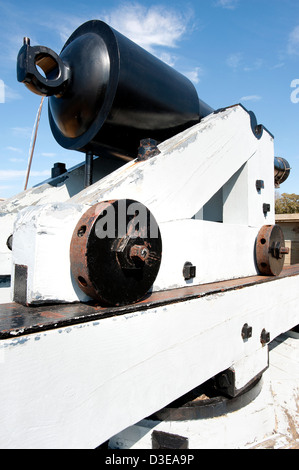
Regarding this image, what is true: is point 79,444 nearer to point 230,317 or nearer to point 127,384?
point 127,384

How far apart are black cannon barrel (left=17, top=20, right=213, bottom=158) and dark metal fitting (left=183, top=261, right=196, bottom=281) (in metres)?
0.89

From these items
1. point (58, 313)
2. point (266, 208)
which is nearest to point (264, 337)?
point (266, 208)

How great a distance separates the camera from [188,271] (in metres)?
1.57

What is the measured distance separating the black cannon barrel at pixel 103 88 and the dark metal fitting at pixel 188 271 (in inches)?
35.0

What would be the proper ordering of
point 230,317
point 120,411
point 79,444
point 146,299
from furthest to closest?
point 230,317, point 146,299, point 120,411, point 79,444

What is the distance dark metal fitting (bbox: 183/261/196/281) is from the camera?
1564 millimetres

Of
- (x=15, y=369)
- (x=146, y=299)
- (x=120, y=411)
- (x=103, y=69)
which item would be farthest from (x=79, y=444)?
(x=103, y=69)

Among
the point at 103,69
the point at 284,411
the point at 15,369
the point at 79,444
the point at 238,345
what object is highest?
the point at 103,69

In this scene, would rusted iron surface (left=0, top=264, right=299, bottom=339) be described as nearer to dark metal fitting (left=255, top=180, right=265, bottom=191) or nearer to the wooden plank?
the wooden plank

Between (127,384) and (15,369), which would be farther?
(127,384)

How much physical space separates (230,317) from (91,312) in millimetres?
845

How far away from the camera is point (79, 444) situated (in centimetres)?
90

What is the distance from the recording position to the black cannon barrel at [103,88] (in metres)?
1.66

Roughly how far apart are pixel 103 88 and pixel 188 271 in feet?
3.53
